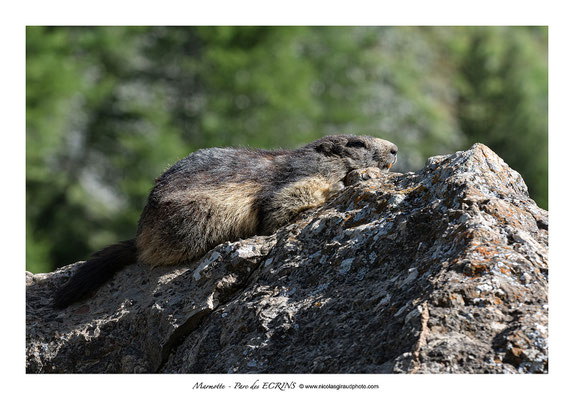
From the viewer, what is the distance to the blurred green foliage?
31.7 meters

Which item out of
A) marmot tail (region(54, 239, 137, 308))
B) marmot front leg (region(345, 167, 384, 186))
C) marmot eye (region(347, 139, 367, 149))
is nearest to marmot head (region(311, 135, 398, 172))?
marmot eye (region(347, 139, 367, 149))

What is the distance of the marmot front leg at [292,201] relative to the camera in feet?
22.7

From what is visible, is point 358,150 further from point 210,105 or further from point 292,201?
point 210,105

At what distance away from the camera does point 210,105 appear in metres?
34.7

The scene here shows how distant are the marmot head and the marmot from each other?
0.02 meters

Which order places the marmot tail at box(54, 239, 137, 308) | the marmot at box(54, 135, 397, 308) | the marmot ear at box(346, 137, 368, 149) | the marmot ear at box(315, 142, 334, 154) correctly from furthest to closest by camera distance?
the marmot ear at box(346, 137, 368, 149) → the marmot ear at box(315, 142, 334, 154) → the marmot tail at box(54, 239, 137, 308) → the marmot at box(54, 135, 397, 308)

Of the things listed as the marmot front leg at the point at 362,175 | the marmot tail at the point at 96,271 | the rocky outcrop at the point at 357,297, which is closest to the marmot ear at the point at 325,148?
the marmot front leg at the point at 362,175

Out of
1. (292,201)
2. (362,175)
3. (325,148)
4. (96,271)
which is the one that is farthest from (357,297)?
(96,271)

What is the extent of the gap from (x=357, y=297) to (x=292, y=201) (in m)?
2.10

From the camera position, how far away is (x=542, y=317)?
434 centimetres

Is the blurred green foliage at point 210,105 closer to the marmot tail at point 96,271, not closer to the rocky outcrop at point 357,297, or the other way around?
the marmot tail at point 96,271

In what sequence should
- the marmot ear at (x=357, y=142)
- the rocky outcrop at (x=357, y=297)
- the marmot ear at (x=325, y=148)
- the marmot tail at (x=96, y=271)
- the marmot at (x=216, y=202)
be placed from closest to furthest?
1. the rocky outcrop at (x=357, y=297)
2. the marmot at (x=216, y=202)
3. the marmot tail at (x=96, y=271)
4. the marmot ear at (x=325, y=148)
5. the marmot ear at (x=357, y=142)

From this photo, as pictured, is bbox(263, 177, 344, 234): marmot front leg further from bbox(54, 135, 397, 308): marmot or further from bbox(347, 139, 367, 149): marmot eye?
bbox(347, 139, 367, 149): marmot eye

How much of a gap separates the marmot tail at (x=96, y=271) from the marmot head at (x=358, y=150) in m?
2.39
